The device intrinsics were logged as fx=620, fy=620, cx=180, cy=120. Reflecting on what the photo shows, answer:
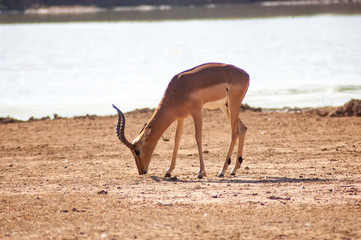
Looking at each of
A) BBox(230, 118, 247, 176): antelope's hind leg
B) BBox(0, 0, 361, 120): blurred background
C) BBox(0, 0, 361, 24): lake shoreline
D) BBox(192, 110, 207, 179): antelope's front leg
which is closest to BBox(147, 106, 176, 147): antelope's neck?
BBox(192, 110, 207, 179): antelope's front leg

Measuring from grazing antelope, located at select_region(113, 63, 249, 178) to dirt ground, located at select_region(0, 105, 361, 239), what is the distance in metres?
0.47

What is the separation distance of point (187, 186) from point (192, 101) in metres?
1.68

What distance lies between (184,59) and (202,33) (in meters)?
20.9

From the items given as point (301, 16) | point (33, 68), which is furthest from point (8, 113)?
point (301, 16)

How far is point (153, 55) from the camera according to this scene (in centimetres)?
3909

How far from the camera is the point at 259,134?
48.4ft

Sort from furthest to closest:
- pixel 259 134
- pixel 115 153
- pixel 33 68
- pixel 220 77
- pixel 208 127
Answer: pixel 33 68
pixel 208 127
pixel 259 134
pixel 115 153
pixel 220 77

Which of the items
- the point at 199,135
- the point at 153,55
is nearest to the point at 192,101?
the point at 199,135

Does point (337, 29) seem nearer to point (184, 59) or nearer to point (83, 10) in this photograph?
point (184, 59)

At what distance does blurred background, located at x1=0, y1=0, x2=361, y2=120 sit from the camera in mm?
21734

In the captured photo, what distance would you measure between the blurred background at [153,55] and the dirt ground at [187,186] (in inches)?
179

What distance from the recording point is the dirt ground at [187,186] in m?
7.62

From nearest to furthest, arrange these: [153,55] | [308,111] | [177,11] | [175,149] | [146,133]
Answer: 1. [146,133]
2. [175,149]
3. [308,111]
4. [153,55]
5. [177,11]

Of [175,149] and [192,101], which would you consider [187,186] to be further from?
[192,101]
